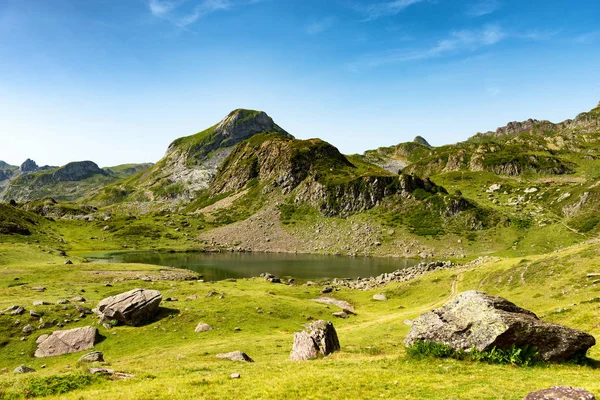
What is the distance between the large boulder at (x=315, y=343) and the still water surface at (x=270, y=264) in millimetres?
80388

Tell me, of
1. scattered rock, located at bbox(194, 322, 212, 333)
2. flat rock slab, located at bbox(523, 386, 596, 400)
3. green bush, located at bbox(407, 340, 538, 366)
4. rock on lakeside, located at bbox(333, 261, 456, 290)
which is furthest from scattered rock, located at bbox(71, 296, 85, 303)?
rock on lakeside, located at bbox(333, 261, 456, 290)

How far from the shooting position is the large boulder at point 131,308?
148 ft

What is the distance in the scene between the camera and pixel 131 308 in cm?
4556

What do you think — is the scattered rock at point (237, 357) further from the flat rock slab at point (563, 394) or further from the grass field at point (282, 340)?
the flat rock slab at point (563, 394)

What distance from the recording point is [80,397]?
17906 mm

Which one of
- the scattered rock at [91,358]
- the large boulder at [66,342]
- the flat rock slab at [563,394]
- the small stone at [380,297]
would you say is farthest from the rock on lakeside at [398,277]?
the flat rock slab at [563,394]

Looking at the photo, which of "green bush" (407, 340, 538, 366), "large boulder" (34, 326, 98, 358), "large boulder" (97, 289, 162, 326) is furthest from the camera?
"large boulder" (97, 289, 162, 326)

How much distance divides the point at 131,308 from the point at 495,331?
4311 cm

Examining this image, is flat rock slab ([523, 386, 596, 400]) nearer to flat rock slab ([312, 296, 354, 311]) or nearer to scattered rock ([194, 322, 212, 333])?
scattered rock ([194, 322, 212, 333])

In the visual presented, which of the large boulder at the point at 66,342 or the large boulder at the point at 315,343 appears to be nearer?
the large boulder at the point at 315,343

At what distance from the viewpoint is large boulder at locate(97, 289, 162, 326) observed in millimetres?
45219

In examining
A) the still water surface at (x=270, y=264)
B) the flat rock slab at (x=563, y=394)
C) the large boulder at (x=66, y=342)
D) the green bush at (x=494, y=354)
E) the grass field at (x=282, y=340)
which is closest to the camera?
the flat rock slab at (x=563, y=394)

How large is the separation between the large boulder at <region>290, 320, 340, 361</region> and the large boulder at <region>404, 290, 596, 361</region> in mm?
7867

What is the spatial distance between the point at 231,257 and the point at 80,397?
149 meters
